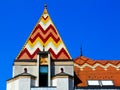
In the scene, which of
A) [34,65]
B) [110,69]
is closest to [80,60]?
[110,69]

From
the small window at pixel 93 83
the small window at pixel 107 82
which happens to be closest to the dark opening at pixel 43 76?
the small window at pixel 93 83

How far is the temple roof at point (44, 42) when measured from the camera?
170 feet

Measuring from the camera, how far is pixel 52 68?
167ft

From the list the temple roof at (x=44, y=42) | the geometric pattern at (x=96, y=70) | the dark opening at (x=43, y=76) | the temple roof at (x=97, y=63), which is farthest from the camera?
the temple roof at (x=97, y=63)

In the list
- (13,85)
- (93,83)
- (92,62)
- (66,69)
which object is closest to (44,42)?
(66,69)

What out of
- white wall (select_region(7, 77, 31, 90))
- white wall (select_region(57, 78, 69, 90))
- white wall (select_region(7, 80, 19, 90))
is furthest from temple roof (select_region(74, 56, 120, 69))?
white wall (select_region(7, 80, 19, 90))

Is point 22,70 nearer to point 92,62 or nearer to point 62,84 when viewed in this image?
point 62,84

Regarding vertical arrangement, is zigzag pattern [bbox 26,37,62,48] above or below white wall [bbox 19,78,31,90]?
above

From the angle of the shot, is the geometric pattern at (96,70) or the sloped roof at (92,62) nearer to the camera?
the geometric pattern at (96,70)

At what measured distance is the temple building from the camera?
161ft

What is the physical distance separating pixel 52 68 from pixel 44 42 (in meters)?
3.34

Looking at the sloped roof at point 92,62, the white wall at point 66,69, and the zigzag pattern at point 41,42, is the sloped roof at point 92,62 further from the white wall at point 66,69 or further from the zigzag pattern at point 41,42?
the white wall at point 66,69

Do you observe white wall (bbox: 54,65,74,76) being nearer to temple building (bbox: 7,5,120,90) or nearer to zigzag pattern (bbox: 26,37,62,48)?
temple building (bbox: 7,5,120,90)

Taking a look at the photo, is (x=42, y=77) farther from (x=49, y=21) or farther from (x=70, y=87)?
(x=49, y=21)
